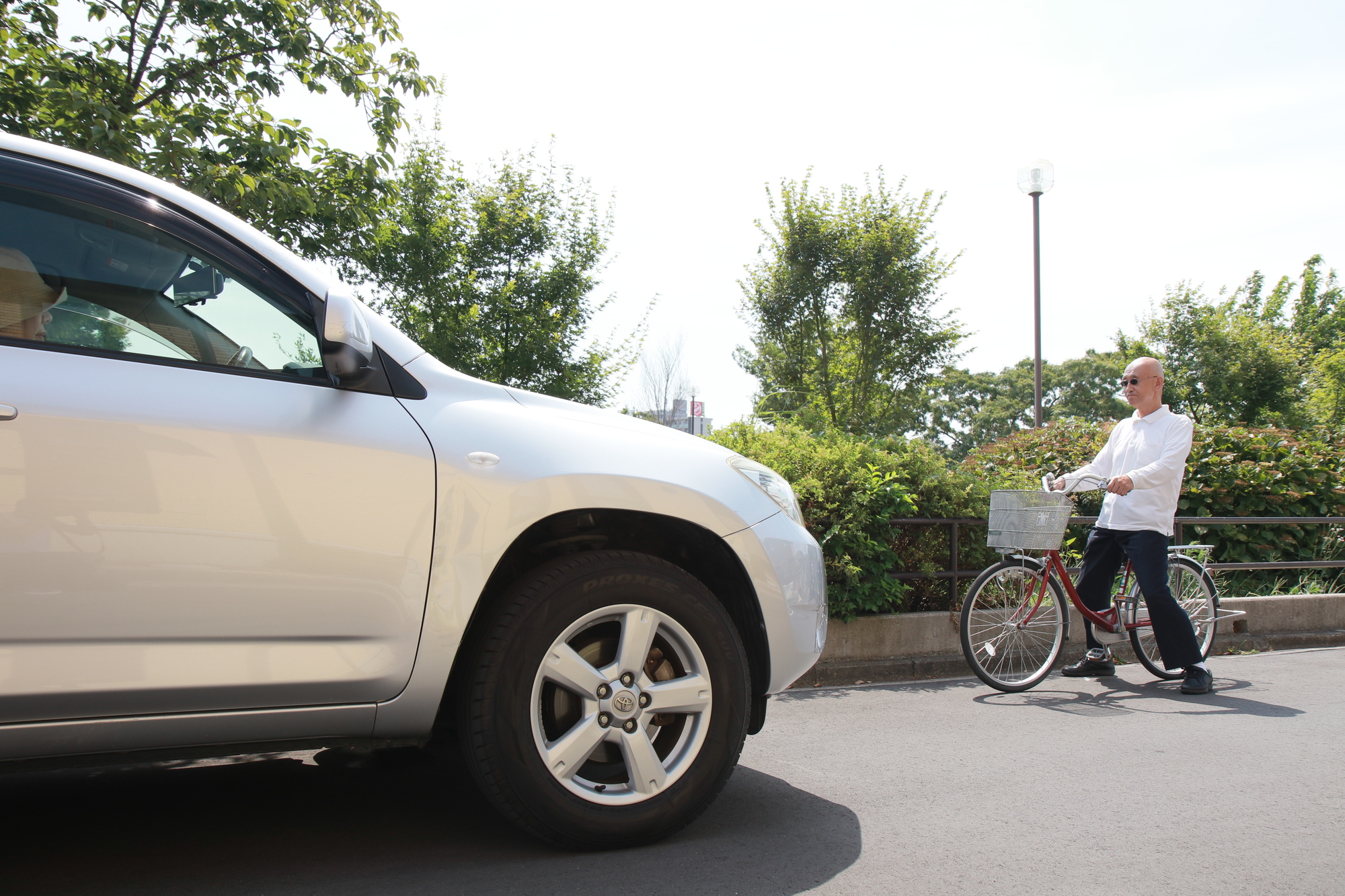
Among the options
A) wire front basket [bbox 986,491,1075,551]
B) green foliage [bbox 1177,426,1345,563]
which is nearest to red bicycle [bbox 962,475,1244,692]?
wire front basket [bbox 986,491,1075,551]

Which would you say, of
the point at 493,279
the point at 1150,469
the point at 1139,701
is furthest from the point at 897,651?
the point at 493,279

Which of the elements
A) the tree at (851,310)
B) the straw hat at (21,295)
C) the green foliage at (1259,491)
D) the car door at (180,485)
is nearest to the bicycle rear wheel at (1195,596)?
the green foliage at (1259,491)

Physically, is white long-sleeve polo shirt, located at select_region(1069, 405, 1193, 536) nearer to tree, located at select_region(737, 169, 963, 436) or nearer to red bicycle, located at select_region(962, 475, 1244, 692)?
red bicycle, located at select_region(962, 475, 1244, 692)

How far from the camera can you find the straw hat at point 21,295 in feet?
7.20

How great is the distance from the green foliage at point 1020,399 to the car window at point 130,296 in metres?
67.5

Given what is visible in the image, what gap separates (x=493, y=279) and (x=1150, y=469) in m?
11.0

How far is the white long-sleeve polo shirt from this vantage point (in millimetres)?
5480

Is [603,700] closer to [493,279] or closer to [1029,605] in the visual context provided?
[1029,605]

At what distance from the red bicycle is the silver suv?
9.63 feet

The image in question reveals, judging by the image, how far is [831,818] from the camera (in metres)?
3.12

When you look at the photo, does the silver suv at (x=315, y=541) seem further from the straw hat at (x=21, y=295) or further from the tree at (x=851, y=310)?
the tree at (x=851, y=310)

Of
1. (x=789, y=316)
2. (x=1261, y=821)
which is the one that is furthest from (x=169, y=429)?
(x=789, y=316)

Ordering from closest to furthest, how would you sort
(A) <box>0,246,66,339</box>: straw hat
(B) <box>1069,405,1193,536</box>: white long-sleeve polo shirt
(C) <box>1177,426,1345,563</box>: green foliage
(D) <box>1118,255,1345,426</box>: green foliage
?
(A) <box>0,246,66,339</box>: straw hat < (B) <box>1069,405,1193,536</box>: white long-sleeve polo shirt < (C) <box>1177,426,1345,563</box>: green foliage < (D) <box>1118,255,1345,426</box>: green foliage

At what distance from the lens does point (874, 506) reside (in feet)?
19.7
